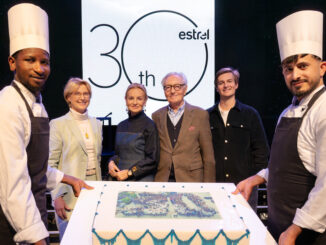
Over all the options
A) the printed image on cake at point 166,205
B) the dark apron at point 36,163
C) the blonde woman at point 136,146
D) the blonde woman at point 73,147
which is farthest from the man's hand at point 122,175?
the printed image on cake at point 166,205

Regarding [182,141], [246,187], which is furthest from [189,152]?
[246,187]

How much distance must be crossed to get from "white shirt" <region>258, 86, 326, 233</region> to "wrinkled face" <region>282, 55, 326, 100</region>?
0.04 metres

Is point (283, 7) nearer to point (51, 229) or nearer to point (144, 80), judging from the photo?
point (144, 80)

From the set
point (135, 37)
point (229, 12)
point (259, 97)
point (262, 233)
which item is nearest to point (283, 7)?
point (229, 12)

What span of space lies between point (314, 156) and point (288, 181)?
17 centimetres

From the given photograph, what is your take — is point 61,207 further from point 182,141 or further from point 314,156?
point 314,156

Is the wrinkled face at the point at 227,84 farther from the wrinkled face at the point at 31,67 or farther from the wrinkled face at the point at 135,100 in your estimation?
the wrinkled face at the point at 31,67

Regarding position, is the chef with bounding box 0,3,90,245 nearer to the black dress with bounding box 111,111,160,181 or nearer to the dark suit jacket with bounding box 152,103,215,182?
the black dress with bounding box 111,111,160,181

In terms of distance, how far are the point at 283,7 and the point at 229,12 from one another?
0.62 m

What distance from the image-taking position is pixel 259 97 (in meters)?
3.77

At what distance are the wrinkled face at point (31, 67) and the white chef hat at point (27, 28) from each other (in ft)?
0.11

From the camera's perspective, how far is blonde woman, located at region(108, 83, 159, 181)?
2285 mm

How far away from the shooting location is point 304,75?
139 centimetres

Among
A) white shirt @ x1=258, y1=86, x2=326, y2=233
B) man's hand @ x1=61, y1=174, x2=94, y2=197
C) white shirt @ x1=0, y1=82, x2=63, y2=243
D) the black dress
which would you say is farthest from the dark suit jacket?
white shirt @ x1=0, y1=82, x2=63, y2=243
